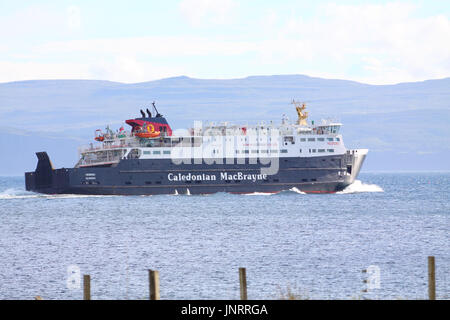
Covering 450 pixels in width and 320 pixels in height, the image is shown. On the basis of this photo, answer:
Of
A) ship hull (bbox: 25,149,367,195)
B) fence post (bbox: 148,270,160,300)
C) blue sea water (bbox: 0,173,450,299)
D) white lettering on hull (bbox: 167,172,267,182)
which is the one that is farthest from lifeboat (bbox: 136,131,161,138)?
fence post (bbox: 148,270,160,300)

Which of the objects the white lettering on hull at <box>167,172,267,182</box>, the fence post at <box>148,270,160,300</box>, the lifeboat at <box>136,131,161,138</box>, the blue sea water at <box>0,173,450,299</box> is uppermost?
the lifeboat at <box>136,131,161,138</box>

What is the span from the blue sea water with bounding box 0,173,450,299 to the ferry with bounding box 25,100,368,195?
119 inches

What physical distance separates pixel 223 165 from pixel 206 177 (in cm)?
171

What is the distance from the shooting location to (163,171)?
207 feet

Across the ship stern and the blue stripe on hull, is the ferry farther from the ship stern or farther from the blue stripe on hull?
the ship stern

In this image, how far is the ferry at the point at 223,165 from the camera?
63.1 meters

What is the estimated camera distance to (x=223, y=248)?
33.7 m

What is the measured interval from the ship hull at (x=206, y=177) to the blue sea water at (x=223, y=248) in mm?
2777

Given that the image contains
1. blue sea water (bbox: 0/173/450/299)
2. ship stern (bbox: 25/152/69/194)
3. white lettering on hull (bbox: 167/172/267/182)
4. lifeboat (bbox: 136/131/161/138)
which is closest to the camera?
blue sea water (bbox: 0/173/450/299)

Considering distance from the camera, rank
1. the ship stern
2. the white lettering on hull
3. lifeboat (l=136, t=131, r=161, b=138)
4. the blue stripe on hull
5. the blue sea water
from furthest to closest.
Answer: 1. lifeboat (l=136, t=131, r=161, b=138)
2. the ship stern
3. the white lettering on hull
4. the blue stripe on hull
5. the blue sea water

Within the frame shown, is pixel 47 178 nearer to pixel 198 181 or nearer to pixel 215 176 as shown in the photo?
pixel 198 181

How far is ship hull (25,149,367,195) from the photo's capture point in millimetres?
63000

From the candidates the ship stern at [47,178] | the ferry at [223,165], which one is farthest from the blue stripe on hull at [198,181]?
the ship stern at [47,178]
